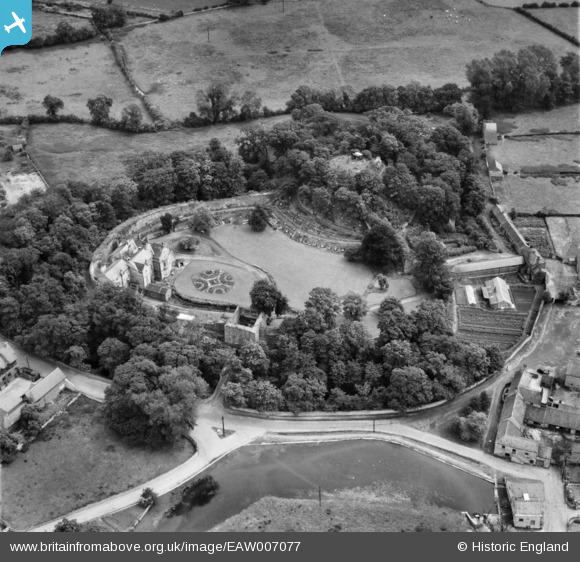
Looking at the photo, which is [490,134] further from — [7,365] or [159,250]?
[7,365]

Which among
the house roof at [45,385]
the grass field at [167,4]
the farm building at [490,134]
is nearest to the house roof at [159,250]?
the house roof at [45,385]

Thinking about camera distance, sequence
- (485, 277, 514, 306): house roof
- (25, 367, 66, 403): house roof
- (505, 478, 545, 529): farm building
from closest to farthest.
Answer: (505, 478, 545, 529): farm building, (25, 367, 66, 403): house roof, (485, 277, 514, 306): house roof

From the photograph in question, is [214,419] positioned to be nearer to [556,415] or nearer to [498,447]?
[498,447]

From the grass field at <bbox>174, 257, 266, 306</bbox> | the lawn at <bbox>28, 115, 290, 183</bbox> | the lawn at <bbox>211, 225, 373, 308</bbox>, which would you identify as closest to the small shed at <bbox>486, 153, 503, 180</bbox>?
the lawn at <bbox>211, 225, 373, 308</bbox>

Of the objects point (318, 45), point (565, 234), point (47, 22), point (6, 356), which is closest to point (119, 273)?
point (6, 356)

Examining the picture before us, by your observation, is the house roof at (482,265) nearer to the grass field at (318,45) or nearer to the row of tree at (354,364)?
the row of tree at (354,364)

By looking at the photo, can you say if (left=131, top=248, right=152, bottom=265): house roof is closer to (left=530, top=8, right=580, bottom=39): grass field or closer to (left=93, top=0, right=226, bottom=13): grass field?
(left=93, top=0, right=226, bottom=13): grass field

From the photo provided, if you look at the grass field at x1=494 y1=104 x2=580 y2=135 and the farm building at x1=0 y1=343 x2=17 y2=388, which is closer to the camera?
the farm building at x1=0 y1=343 x2=17 y2=388
